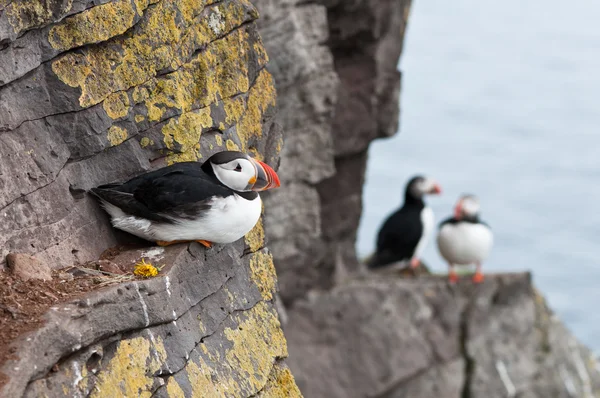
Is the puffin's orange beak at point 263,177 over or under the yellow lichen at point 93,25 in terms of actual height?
under

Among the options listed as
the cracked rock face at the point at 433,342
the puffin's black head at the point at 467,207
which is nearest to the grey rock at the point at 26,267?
the cracked rock face at the point at 433,342

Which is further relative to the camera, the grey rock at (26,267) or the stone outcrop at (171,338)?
the grey rock at (26,267)

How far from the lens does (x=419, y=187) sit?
1195 cm

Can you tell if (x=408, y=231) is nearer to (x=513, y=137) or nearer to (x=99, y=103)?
(x=99, y=103)

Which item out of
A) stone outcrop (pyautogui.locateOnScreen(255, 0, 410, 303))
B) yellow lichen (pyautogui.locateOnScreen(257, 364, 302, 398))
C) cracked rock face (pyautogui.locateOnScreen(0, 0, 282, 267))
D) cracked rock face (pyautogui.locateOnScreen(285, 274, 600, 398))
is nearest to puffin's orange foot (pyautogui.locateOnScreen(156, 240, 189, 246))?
cracked rock face (pyautogui.locateOnScreen(0, 0, 282, 267))

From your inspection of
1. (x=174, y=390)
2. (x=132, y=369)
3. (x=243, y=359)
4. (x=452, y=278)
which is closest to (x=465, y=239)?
(x=452, y=278)

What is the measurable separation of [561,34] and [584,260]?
55.8ft

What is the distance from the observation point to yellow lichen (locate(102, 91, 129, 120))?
477cm

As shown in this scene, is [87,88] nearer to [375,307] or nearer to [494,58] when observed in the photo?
[375,307]

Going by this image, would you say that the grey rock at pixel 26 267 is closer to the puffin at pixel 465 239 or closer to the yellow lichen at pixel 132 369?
the yellow lichen at pixel 132 369

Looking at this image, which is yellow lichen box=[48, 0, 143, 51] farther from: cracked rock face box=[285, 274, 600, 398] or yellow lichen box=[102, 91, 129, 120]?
cracked rock face box=[285, 274, 600, 398]

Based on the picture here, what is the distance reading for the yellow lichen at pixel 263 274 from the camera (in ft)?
17.5

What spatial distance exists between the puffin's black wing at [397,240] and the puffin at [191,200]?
687cm

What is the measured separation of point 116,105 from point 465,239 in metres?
7.09
